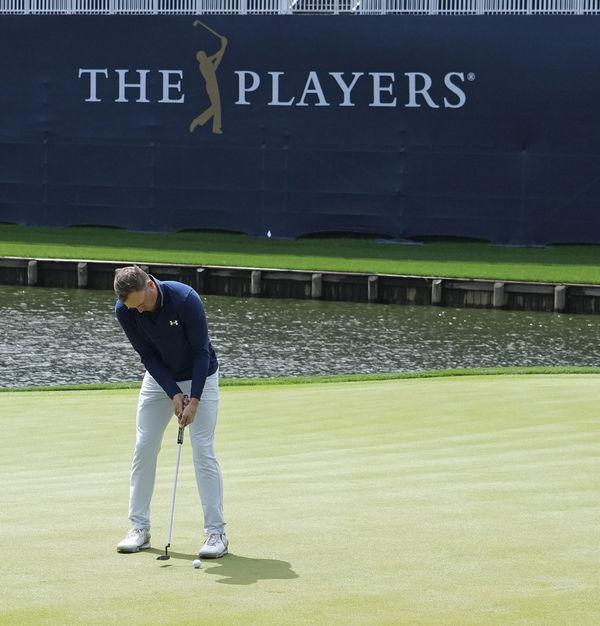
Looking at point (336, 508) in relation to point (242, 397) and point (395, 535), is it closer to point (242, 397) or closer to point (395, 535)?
point (395, 535)

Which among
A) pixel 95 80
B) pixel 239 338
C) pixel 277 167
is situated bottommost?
pixel 239 338

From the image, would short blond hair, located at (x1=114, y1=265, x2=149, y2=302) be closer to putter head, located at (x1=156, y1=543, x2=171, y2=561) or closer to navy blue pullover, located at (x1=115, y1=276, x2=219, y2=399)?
navy blue pullover, located at (x1=115, y1=276, x2=219, y2=399)

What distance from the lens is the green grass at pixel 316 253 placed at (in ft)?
103

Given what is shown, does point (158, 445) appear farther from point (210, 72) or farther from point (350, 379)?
point (210, 72)

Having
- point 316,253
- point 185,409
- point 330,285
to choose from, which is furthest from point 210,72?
point 185,409

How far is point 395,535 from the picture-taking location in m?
7.70

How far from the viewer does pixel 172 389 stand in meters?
7.24

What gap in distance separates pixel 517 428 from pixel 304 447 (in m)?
1.89

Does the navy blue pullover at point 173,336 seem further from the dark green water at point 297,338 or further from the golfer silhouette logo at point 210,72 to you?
the golfer silhouette logo at point 210,72

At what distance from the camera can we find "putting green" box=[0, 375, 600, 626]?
636 cm

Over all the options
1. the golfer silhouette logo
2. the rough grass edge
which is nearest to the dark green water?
the rough grass edge

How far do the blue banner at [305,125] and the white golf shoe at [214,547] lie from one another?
2972cm

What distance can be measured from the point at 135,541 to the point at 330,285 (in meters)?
22.8

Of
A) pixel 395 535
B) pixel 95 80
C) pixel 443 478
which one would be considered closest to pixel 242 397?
pixel 443 478
